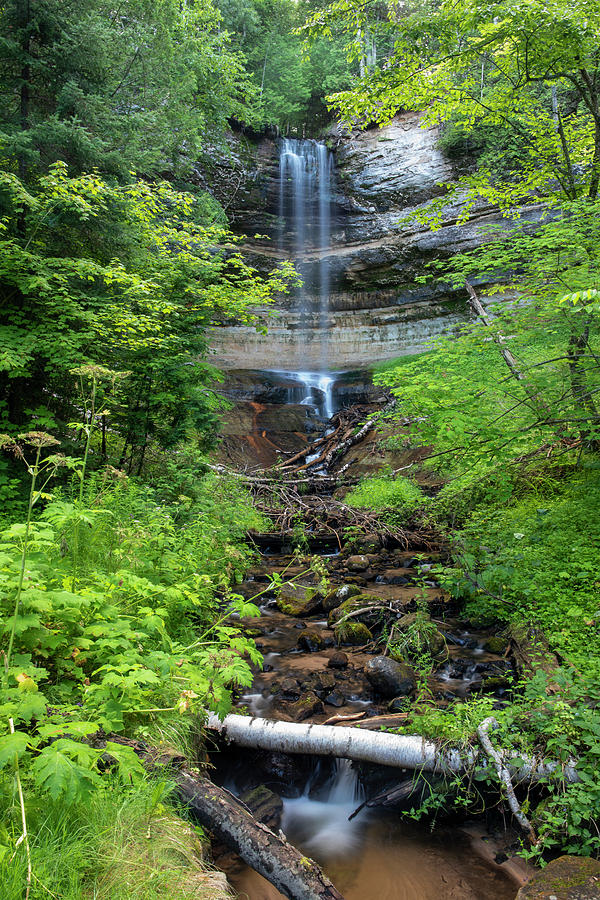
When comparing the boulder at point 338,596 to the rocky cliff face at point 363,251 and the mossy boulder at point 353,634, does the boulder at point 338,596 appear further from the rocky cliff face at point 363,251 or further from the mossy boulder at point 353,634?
the rocky cliff face at point 363,251

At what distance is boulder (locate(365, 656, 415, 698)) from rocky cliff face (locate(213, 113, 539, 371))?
18491 mm

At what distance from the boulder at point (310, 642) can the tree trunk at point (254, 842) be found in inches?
126

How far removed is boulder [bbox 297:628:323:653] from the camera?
18.0ft

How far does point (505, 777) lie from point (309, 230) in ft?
81.8

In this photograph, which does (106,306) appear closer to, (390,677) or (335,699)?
(335,699)

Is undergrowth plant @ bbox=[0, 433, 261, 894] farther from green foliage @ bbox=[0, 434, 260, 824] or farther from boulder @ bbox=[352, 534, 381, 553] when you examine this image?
boulder @ bbox=[352, 534, 381, 553]

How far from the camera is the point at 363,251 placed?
22.7 metres

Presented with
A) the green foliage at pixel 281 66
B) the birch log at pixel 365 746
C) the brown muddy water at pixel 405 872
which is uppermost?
the green foliage at pixel 281 66

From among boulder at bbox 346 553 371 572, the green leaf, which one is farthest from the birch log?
boulder at bbox 346 553 371 572

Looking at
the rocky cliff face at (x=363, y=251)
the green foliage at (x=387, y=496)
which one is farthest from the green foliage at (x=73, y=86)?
the rocky cliff face at (x=363, y=251)

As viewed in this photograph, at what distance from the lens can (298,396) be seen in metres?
19.9

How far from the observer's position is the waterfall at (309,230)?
76.2 ft

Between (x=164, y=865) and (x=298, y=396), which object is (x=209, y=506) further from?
(x=298, y=396)

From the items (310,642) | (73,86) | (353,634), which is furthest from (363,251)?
(310,642)
